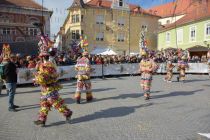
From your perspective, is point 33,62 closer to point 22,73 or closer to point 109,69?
point 22,73

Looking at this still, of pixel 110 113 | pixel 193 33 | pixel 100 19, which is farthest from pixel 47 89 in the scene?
pixel 100 19

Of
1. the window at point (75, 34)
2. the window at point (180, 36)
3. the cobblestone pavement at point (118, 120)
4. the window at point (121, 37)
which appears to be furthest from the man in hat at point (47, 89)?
the window at point (121, 37)

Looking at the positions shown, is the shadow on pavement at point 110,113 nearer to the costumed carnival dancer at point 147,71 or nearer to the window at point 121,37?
the costumed carnival dancer at point 147,71

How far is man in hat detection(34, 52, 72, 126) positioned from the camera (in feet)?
25.1

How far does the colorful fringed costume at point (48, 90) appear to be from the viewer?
25.2 feet

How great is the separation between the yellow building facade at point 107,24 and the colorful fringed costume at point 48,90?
39745mm

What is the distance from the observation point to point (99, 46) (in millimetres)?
49562

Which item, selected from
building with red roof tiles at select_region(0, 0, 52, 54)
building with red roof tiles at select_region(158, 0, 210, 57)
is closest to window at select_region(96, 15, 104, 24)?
building with red roof tiles at select_region(158, 0, 210, 57)

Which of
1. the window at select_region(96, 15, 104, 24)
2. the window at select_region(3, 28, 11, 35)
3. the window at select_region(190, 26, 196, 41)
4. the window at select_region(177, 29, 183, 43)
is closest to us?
the window at select_region(3, 28, 11, 35)

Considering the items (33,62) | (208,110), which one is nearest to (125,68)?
(33,62)

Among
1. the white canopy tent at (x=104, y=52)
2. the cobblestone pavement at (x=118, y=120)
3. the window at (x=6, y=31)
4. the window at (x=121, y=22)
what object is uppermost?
the window at (x=121, y=22)

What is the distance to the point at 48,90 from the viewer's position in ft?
25.5

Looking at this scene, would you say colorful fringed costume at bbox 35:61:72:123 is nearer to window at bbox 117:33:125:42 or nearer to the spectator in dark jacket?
the spectator in dark jacket

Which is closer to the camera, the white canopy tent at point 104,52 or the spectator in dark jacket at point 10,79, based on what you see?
the spectator in dark jacket at point 10,79
